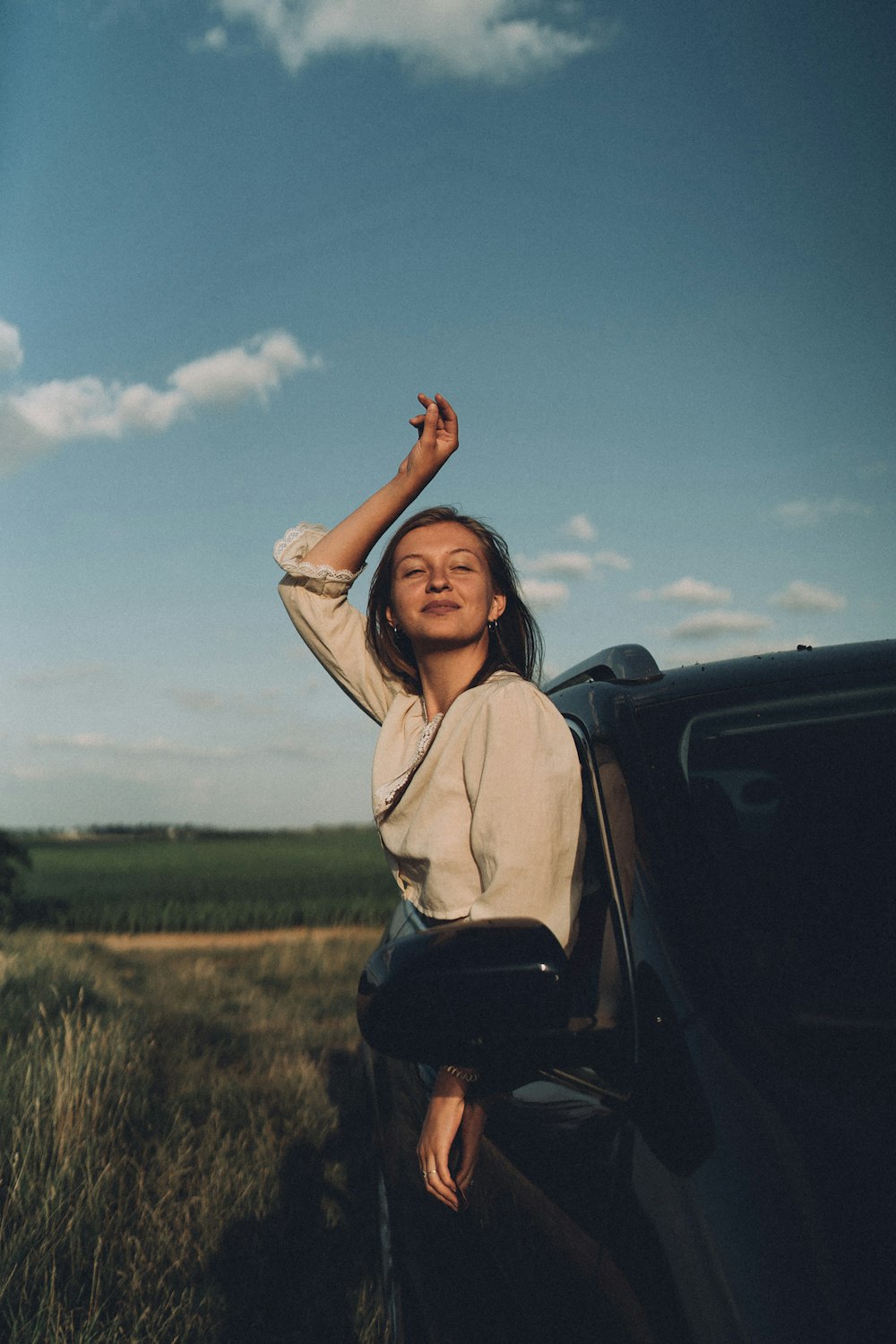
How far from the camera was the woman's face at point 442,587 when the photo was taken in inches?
88.7

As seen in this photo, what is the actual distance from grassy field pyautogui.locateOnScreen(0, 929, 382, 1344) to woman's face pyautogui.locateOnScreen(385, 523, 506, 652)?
1.88 m

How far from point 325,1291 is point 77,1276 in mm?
727

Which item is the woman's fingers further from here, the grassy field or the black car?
the grassy field

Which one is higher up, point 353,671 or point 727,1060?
point 353,671

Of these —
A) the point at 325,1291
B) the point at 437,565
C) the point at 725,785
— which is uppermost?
the point at 437,565

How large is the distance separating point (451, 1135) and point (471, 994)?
518mm

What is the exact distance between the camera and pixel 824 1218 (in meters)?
0.99

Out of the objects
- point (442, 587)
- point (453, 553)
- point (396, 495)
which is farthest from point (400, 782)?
point (396, 495)

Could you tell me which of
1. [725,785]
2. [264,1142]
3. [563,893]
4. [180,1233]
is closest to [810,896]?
[563,893]

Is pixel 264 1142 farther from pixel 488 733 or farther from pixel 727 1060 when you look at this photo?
pixel 727 1060

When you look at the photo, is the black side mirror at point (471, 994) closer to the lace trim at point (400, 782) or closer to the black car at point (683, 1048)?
the black car at point (683, 1048)

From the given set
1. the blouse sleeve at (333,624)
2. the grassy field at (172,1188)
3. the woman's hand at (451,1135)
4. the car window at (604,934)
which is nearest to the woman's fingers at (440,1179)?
the woman's hand at (451,1135)

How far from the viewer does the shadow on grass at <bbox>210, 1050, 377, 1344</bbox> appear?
288 cm

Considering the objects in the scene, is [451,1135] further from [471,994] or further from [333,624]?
[333,624]
